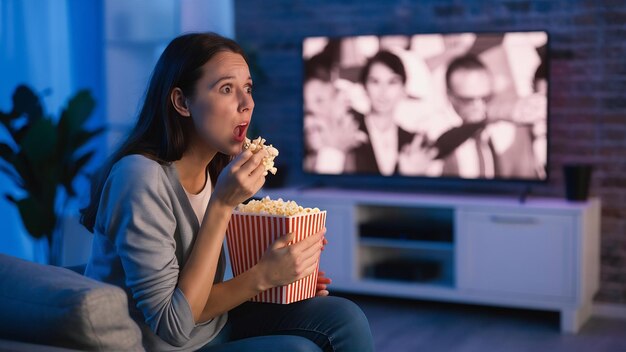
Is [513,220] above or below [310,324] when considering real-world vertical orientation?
below

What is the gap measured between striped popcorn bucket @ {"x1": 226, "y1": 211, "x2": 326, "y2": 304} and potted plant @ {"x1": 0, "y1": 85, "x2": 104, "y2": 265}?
2462 mm

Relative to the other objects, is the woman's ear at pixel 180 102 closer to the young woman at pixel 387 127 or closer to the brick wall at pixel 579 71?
the young woman at pixel 387 127

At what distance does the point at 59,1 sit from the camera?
4.62m

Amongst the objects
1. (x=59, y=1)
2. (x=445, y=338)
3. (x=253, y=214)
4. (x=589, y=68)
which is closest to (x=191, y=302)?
(x=253, y=214)

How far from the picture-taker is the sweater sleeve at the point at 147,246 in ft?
5.02

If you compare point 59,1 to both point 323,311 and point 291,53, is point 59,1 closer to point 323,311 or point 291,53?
point 291,53

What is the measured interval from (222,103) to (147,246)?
345 millimetres

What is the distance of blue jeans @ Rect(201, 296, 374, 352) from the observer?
5.64ft

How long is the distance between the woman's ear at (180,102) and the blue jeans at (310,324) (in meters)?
0.44

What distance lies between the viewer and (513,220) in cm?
389

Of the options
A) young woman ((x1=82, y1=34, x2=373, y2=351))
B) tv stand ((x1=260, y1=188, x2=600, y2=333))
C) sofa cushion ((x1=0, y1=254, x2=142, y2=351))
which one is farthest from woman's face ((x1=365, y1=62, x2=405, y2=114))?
sofa cushion ((x1=0, y1=254, x2=142, y2=351))

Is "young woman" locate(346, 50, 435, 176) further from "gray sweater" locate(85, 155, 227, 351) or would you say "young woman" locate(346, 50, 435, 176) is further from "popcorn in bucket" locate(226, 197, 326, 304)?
"gray sweater" locate(85, 155, 227, 351)

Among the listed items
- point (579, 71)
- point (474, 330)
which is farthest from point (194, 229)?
point (579, 71)

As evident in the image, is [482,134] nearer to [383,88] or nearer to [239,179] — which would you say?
[383,88]
